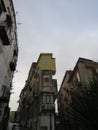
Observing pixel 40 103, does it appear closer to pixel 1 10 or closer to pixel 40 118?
pixel 40 118

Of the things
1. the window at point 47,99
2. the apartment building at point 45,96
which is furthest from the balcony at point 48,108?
the window at point 47,99

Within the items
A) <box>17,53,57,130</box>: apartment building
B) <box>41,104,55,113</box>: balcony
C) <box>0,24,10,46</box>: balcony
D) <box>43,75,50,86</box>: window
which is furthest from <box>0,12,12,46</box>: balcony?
<box>43,75,50,86</box>: window

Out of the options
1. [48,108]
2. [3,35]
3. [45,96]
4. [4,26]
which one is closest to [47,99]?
[45,96]

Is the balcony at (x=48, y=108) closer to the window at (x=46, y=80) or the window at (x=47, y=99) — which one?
the window at (x=47, y=99)

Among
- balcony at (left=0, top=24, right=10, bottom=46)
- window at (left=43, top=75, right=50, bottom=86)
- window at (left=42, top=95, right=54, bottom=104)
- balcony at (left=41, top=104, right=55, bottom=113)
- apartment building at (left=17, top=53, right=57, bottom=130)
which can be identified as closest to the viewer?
balcony at (left=0, top=24, right=10, bottom=46)

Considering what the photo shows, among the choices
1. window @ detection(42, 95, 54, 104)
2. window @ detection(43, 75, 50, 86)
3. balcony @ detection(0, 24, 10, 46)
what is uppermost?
window @ detection(43, 75, 50, 86)

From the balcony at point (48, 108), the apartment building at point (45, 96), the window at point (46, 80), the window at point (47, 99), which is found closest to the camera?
the apartment building at point (45, 96)

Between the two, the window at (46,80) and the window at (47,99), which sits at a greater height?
the window at (46,80)

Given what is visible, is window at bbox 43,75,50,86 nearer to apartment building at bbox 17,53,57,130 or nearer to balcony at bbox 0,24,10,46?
apartment building at bbox 17,53,57,130

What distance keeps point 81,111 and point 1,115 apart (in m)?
12.1

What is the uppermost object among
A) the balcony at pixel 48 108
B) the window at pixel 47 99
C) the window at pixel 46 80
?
the window at pixel 46 80

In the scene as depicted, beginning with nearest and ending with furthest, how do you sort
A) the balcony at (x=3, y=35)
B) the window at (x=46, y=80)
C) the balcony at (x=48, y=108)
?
1. the balcony at (x=3, y=35)
2. the balcony at (x=48, y=108)
3. the window at (x=46, y=80)

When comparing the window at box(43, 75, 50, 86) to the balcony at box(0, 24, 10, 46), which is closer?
the balcony at box(0, 24, 10, 46)

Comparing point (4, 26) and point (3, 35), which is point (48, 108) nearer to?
point (3, 35)
